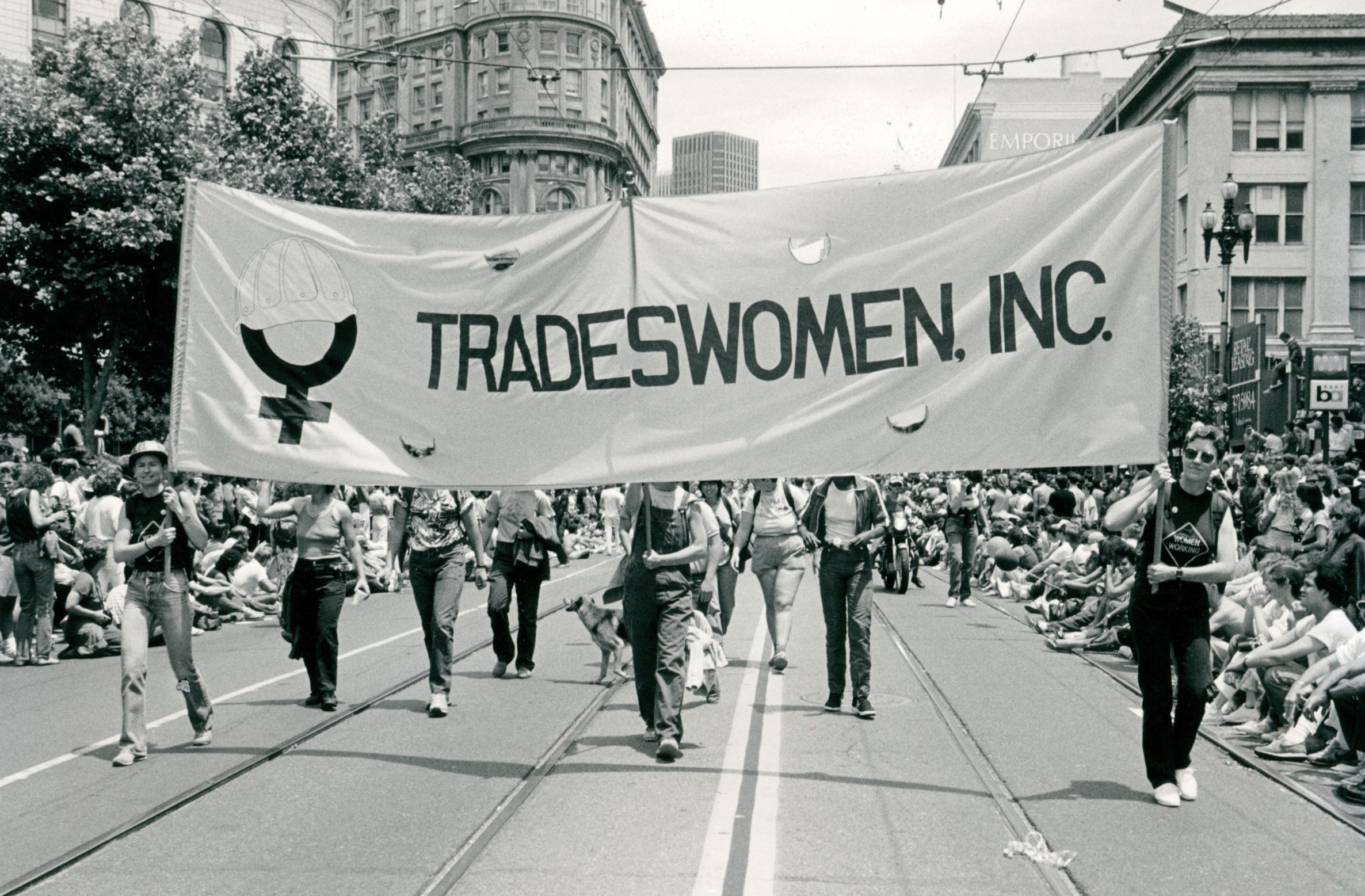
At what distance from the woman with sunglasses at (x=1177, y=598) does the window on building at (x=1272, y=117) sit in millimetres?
47730

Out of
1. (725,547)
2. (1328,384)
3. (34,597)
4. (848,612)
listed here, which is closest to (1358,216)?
(1328,384)

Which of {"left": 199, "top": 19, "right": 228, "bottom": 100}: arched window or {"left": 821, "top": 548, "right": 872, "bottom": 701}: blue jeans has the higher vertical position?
{"left": 199, "top": 19, "right": 228, "bottom": 100}: arched window

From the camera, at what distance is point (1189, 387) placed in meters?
38.4

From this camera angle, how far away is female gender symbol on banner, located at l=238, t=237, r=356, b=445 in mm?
6957

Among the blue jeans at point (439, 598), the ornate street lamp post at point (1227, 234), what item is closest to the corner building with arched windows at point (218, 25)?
the ornate street lamp post at point (1227, 234)

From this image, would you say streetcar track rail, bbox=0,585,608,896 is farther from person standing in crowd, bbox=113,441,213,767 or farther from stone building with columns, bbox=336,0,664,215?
A: stone building with columns, bbox=336,0,664,215

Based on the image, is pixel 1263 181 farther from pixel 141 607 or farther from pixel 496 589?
pixel 141 607

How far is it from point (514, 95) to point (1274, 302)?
201 feet

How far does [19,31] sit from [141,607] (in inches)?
1702

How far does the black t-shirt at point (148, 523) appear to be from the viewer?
7.71 m

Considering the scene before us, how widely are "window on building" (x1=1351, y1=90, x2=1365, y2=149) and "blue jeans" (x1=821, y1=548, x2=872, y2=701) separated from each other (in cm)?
4795

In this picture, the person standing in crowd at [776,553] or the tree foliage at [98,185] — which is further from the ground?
the tree foliage at [98,185]

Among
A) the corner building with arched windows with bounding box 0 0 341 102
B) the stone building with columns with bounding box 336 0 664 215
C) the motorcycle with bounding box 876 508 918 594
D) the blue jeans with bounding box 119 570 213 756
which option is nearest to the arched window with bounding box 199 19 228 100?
the corner building with arched windows with bounding box 0 0 341 102

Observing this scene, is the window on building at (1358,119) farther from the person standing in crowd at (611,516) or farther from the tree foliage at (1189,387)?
the person standing in crowd at (611,516)
